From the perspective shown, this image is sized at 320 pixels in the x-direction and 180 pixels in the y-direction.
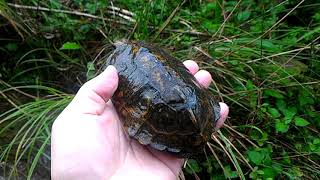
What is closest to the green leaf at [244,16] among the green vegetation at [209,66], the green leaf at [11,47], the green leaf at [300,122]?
the green vegetation at [209,66]

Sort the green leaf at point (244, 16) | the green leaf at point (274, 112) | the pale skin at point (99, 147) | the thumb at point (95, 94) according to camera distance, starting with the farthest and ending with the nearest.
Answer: the green leaf at point (244, 16) → the green leaf at point (274, 112) → the thumb at point (95, 94) → the pale skin at point (99, 147)

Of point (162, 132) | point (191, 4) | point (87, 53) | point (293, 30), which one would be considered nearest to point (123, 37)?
point (87, 53)

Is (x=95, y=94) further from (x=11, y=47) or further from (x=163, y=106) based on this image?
(x=11, y=47)

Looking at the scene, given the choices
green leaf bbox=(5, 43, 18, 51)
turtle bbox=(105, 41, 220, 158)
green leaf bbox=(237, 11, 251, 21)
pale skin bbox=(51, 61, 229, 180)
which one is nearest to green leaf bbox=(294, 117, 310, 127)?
turtle bbox=(105, 41, 220, 158)

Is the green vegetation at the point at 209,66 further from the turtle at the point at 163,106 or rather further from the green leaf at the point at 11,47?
the turtle at the point at 163,106

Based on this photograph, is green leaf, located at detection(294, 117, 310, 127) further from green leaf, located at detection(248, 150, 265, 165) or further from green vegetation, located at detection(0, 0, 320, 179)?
green leaf, located at detection(248, 150, 265, 165)

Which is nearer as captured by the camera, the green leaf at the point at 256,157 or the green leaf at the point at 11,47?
the green leaf at the point at 256,157

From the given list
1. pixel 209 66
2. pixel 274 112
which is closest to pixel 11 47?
pixel 209 66
